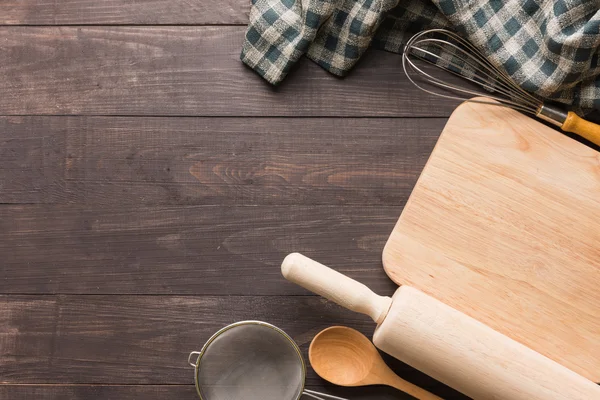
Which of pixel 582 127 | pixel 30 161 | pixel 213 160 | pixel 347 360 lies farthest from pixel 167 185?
pixel 582 127

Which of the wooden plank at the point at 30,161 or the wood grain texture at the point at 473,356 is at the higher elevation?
the wood grain texture at the point at 473,356

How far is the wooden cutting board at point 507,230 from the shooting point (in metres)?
0.72

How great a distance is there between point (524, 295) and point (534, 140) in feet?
0.63

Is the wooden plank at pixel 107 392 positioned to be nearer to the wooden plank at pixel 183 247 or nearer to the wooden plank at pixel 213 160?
the wooden plank at pixel 183 247

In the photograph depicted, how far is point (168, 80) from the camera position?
803mm

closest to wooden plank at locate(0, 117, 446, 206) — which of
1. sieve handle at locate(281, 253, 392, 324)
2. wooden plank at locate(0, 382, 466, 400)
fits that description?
sieve handle at locate(281, 253, 392, 324)

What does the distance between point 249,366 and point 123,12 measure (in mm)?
502

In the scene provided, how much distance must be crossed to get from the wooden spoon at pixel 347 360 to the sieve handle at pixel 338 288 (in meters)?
0.08

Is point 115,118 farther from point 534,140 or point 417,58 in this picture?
point 534,140

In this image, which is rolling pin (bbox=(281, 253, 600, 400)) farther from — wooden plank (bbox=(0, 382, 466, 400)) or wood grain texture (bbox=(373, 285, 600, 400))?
wooden plank (bbox=(0, 382, 466, 400))

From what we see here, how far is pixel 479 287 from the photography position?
726 mm

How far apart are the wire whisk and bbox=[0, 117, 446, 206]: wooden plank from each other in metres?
0.05

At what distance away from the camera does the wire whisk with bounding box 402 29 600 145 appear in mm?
766

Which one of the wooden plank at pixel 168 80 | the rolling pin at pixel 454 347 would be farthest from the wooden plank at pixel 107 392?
the wooden plank at pixel 168 80
